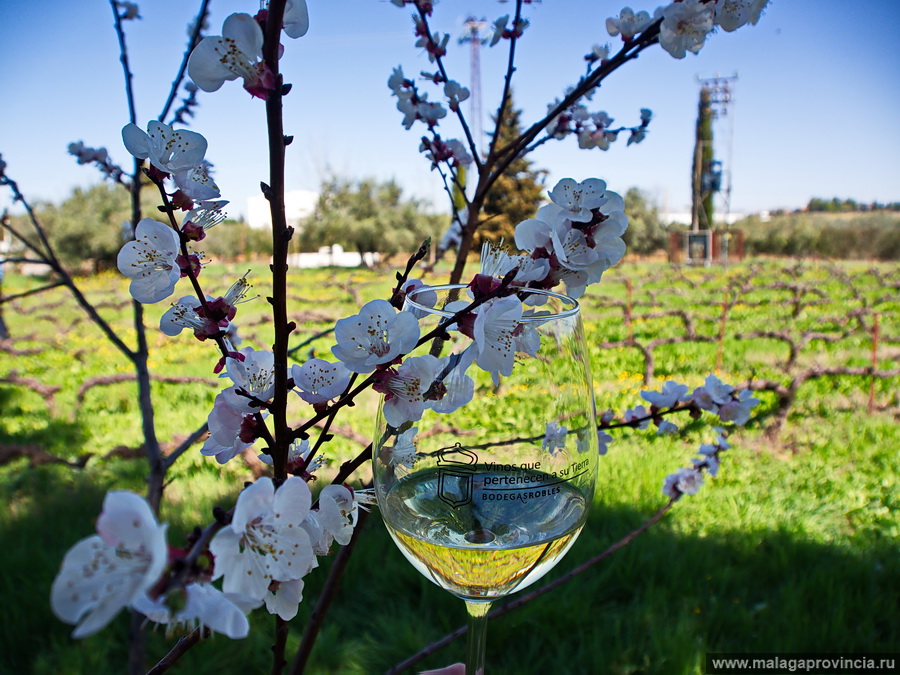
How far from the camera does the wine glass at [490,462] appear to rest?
25.9 inches

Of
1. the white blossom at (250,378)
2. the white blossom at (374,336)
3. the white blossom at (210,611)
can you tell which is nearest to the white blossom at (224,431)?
the white blossom at (250,378)

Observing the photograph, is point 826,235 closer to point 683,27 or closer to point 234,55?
point 683,27

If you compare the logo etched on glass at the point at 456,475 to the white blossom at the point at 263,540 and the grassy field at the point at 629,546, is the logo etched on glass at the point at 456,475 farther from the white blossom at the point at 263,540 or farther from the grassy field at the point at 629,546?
the grassy field at the point at 629,546

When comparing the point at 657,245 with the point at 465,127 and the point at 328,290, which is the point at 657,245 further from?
the point at 465,127

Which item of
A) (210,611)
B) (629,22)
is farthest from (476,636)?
(629,22)

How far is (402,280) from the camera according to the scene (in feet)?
2.02

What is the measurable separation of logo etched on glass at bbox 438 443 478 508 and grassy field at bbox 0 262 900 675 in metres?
0.46

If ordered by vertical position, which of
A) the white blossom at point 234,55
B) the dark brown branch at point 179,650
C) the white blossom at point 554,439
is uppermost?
the white blossom at point 234,55

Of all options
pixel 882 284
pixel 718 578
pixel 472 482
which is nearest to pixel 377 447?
pixel 472 482

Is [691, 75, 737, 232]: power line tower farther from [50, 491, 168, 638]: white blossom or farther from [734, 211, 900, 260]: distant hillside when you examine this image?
[50, 491, 168, 638]: white blossom

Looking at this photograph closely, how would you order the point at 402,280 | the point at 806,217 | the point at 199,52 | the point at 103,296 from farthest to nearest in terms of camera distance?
1. the point at 806,217
2. the point at 103,296
3. the point at 402,280
4. the point at 199,52

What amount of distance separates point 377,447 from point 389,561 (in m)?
2.25

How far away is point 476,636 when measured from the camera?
0.70 metres

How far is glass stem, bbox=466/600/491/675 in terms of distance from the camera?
0.70 meters
